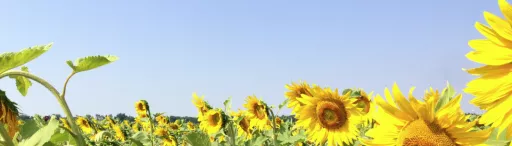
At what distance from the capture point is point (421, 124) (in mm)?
2264

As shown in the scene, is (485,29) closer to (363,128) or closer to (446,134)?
(446,134)

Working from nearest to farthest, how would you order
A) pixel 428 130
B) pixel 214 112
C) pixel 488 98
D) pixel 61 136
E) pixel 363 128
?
pixel 488 98 → pixel 61 136 → pixel 428 130 → pixel 363 128 → pixel 214 112

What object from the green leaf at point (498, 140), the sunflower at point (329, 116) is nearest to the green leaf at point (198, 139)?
the green leaf at point (498, 140)

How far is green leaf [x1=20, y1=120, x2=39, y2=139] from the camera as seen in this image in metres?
2.34

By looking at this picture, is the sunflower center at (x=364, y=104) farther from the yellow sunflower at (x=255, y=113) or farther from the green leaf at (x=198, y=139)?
the green leaf at (x=198, y=139)

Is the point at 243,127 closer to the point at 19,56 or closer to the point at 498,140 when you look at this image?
the point at 498,140

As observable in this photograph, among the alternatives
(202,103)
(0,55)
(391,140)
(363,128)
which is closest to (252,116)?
(202,103)

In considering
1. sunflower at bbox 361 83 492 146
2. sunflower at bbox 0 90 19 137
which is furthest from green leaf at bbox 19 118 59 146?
sunflower at bbox 361 83 492 146

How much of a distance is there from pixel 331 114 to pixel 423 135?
10.2ft

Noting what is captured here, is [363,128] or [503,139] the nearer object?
[503,139]

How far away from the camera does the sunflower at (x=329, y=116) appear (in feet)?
17.2

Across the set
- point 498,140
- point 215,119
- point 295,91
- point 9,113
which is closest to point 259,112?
point 215,119

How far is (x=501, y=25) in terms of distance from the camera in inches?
59.4

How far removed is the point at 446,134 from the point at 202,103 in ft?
20.0
